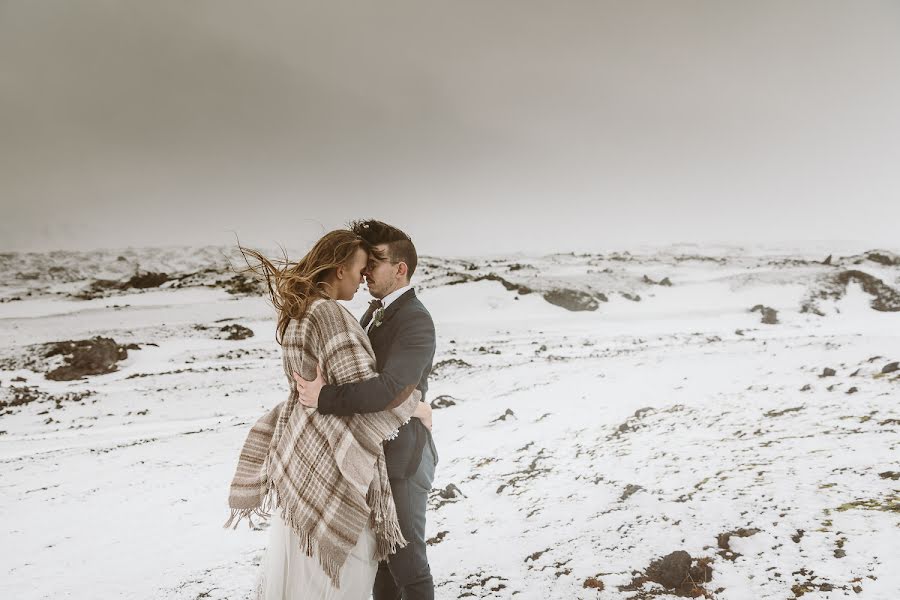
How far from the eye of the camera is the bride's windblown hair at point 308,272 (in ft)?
6.56

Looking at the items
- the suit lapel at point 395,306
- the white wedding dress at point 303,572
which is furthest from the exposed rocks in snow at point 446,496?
the suit lapel at point 395,306

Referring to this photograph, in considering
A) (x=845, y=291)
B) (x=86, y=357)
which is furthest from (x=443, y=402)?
(x=845, y=291)

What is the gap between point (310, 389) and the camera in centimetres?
193

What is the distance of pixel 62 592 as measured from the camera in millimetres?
3414

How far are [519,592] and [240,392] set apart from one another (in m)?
8.50

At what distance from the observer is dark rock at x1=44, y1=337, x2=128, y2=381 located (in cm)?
1188

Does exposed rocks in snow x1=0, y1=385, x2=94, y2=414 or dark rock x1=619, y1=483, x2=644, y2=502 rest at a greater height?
dark rock x1=619, y1=483, x2=644, y2=502

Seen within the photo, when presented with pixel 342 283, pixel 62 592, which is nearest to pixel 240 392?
pixel 62 592

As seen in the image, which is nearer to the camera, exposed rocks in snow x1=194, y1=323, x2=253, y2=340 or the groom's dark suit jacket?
the groom's dark suit jacket

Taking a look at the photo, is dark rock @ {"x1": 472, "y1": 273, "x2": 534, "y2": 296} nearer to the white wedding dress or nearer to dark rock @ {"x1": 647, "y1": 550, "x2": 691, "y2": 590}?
dark rock @ {"x1": 647, "y1": 550, "x2": 691, "y2": 590}

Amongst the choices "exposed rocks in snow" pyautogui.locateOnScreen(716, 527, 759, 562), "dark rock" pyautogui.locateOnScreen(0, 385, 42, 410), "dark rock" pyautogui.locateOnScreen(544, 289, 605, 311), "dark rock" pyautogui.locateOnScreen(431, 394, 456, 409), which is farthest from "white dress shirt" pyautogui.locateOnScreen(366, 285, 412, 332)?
"dark rock" pyautogui.locateOnScreen(544, 289, 605, 311)

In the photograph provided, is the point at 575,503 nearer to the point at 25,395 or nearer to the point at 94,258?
the point at 25,395

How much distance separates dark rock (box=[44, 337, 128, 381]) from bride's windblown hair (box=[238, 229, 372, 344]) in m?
12.7

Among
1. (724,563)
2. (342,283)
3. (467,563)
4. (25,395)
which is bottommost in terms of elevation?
(25,395)
